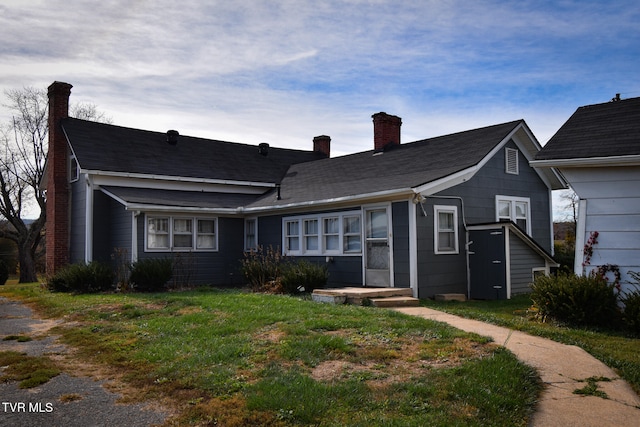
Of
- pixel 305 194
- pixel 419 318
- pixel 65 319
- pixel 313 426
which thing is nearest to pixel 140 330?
pixel 65 319

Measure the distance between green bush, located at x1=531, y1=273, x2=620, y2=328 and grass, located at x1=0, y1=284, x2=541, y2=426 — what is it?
7.48ft

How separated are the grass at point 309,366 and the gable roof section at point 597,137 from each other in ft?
12.3

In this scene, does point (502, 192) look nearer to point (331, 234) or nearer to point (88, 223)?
point (331, 234)

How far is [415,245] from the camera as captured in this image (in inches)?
532

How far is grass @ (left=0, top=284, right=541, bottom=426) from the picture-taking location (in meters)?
5.13

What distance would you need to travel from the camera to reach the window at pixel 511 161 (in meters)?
16.3

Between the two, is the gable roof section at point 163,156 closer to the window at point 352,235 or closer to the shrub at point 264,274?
the shrub at point 264,274

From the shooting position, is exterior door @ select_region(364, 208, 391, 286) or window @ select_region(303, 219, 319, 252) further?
window @ select_region(303, 219, 319, 252)

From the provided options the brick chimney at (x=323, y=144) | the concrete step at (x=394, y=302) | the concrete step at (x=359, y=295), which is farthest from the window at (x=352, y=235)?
the brick chimney at (x=323, y=144)

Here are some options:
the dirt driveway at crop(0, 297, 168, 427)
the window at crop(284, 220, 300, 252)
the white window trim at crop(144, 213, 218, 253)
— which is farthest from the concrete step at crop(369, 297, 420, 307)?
the white window trim at crop(144, 213, 218, 253)

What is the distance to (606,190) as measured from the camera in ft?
30.1

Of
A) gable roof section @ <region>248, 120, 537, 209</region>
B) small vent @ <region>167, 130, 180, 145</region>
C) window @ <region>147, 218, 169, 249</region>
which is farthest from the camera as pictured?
small vent @ <region>167, 130, 180, 145</region>

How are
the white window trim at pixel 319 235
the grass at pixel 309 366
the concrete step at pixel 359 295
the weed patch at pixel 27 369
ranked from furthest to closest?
1. the white window trim at pixel 319 235
2. the concrete step at pixel 359 295
3. the weed patch at pixel 27 369
4. the grass at pixel 309 366

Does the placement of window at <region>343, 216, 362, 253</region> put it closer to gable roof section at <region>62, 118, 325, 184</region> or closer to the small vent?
gable roof section at <region>62, 118, 325, 184</region>
